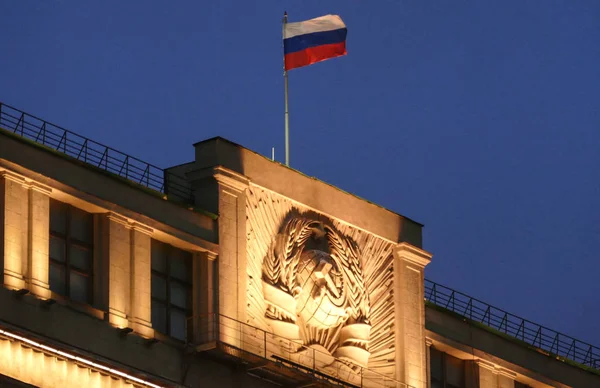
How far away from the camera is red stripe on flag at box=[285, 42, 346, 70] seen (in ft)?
245

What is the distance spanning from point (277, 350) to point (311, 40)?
11.3 meters

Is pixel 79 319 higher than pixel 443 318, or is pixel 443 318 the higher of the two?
pixel 443 318

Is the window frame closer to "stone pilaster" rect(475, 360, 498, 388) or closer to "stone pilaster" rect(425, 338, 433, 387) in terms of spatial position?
"stone pilaster" rect(425, 338, 433, 387)

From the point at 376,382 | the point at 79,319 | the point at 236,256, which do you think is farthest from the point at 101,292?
the point at 376,382

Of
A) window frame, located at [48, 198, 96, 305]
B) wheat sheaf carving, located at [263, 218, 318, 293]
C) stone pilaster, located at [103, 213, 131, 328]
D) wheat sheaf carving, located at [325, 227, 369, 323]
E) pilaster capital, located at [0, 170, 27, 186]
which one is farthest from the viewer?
wheat sheaf carving, located at [325, 227, 369, 323]

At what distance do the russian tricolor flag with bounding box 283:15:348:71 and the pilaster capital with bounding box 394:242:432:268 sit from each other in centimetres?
709

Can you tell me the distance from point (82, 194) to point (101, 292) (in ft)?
9.72

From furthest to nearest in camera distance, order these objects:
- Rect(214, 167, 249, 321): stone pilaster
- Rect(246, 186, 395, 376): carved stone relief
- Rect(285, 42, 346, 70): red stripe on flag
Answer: Rect(285, 42, 346, 70): red stripe on flag, Rect(246, 186, 395, 376): carved stone relief, Rect(214, 167, 249, 321): stone pilaster

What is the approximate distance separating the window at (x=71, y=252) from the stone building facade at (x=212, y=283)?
0.14 feet

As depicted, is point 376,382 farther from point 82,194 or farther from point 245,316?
point 82,194

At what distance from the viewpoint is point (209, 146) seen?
7012cm

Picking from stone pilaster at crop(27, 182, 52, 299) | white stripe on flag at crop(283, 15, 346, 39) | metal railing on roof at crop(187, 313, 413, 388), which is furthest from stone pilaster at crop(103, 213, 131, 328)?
white stripe on flag at crop(283, 15, 346, 39)

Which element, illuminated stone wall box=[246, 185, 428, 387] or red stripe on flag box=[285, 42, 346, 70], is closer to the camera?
illuminated stone wall box=[246, 185, 428, 387]

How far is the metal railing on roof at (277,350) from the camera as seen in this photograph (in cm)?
6831
